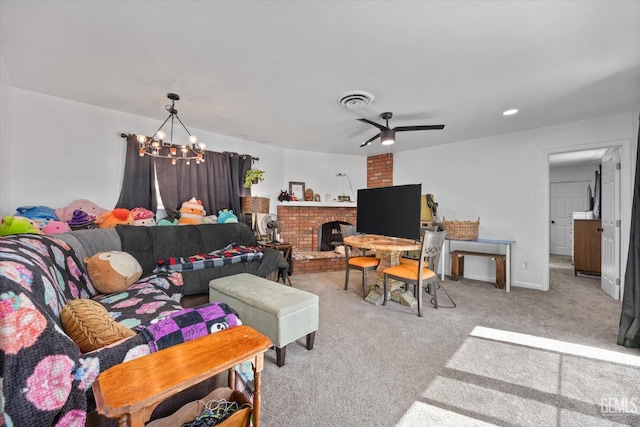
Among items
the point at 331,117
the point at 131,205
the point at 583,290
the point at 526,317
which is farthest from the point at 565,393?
the point at 131,205

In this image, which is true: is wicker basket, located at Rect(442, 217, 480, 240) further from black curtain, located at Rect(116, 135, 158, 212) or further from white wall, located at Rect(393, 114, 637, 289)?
black curtain, located at Rect(116, 135, 158, 212)

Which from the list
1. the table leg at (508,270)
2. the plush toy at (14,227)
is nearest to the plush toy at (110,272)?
the plush toy at (14,227)

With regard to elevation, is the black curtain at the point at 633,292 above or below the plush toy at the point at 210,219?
below

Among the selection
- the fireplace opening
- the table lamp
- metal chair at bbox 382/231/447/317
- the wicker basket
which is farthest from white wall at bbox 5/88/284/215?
the wicker basket

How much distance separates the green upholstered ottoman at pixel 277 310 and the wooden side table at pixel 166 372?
758mm

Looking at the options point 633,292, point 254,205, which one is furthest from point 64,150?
point 633,292

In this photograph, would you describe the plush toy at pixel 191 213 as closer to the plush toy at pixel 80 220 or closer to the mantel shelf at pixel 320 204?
the plush toy at pixel 80 220

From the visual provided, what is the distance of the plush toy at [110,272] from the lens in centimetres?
194

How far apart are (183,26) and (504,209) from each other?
4.47 m

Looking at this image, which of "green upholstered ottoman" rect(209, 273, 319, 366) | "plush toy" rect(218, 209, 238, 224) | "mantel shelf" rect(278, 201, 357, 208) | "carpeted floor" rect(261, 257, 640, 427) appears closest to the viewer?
"carpeted floor" rect(261, 257, 640, 427)

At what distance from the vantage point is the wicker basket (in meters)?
3.92

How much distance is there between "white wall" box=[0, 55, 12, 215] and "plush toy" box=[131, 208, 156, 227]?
988 mm

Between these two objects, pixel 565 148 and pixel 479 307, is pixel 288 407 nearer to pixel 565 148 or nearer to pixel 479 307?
pixel 479 307

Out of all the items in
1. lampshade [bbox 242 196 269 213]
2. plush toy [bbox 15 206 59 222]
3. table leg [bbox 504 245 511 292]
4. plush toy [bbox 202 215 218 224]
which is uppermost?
lampshade [bbox 242 196 269 213]
